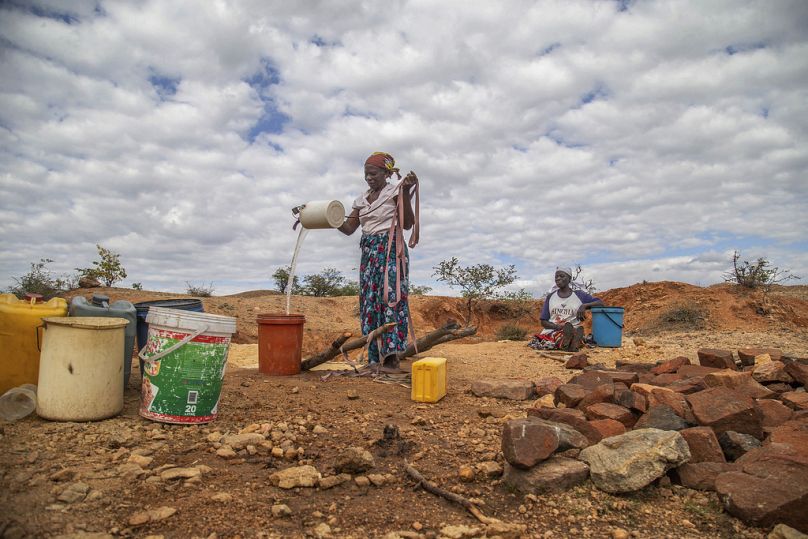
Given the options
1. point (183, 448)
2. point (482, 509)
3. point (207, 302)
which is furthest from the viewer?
point (207, 302)

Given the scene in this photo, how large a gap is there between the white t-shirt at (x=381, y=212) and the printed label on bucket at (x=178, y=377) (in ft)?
7.35

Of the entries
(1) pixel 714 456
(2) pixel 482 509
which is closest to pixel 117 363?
(2) pixel 482 509

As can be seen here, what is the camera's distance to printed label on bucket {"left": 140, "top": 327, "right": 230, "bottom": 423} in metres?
3.07

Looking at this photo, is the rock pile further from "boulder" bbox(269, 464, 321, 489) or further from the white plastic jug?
the white plastic jug

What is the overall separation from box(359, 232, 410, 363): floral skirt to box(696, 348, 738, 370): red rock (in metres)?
2.84

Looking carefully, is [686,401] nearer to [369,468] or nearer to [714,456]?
[714,456]

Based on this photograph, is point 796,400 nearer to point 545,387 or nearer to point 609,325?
point 545,387

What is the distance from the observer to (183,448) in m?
2.77

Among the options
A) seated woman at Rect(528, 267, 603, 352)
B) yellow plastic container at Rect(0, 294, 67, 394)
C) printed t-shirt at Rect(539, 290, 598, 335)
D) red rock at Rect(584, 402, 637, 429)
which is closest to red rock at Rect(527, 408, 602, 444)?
red rock at Rect(584, 402, 637, 429)

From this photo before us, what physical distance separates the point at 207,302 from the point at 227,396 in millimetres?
7678

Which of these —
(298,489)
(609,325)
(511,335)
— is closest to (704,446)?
(298,489)

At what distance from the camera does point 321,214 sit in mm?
4934

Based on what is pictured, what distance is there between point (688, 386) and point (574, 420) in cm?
124

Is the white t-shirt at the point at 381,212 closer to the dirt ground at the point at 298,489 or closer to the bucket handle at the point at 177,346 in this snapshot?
the dirt ground at the point at 298,489
